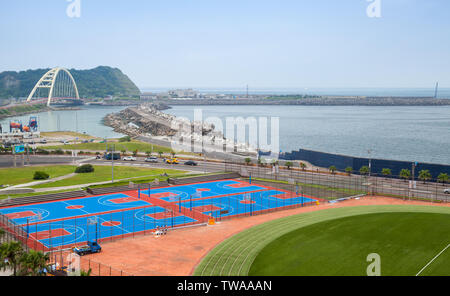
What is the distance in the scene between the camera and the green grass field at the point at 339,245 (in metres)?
29.7

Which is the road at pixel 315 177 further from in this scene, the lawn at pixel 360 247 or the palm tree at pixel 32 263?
the palm tree at pixel 32 263

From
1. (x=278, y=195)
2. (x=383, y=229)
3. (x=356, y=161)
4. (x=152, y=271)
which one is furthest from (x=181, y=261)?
(x=356, y=161)

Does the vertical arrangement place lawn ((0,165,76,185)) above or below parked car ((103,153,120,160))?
below

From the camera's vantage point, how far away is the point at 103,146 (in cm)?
9444

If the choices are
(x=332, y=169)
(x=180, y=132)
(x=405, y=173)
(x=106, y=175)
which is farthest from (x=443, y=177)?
(x=180, y=132)

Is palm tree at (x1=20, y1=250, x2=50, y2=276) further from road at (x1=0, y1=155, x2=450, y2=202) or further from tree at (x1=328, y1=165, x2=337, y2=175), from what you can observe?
tree at (x1=328, y1=165, x2=337, y2=175)

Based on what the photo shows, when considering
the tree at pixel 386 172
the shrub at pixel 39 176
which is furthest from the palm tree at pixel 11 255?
the tree at pixel 386 172

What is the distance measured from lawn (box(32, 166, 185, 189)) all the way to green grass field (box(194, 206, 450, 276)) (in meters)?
29.5

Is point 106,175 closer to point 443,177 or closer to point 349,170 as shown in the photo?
point 349,170

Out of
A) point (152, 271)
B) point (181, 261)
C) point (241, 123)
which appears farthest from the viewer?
point (241, 123)

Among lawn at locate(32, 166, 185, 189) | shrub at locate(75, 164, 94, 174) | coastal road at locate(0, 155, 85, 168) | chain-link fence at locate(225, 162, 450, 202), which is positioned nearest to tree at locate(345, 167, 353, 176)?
chain-link fence at locate(225, 162, 450, 202)

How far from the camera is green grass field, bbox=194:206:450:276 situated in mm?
29688
